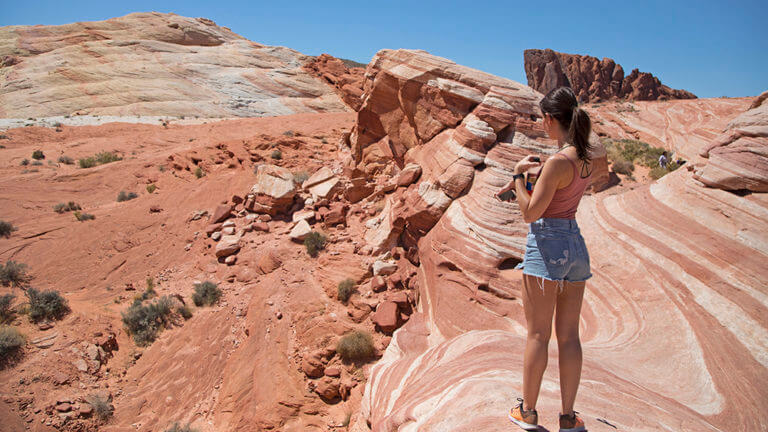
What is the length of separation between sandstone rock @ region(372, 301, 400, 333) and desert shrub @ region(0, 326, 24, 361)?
580cm

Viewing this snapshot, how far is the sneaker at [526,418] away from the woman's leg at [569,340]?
0.22 m

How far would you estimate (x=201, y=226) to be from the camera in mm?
10266

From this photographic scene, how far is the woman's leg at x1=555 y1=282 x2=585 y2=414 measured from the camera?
2137 millimetres

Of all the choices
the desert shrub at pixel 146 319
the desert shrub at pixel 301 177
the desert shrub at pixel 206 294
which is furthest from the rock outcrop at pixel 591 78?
the desert shrub at pixel 146 319

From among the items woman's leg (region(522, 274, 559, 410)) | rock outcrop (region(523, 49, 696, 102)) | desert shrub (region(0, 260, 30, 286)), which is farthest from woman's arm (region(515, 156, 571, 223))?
rock outcrop (region(523, 49, 696, 102))

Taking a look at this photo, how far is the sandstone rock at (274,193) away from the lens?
987 centimetres

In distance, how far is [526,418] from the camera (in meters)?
2.33

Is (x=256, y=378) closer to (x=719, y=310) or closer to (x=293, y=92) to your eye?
(x=719, y=310)

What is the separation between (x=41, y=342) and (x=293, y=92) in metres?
29.5

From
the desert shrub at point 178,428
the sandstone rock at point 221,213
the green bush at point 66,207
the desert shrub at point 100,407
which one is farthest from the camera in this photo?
the green bush at point 66,207

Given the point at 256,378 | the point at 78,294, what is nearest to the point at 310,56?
the point at 78,294

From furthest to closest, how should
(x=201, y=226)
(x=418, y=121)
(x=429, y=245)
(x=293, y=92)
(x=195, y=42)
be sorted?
(x=195, y=42) → (x=293, y=92) → (x=201, y=226) → (x=418, y=121) → (x=429, y=245)

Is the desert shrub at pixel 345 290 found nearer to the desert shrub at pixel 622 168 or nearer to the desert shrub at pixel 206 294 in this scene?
the desert shrub at pixel 206 294

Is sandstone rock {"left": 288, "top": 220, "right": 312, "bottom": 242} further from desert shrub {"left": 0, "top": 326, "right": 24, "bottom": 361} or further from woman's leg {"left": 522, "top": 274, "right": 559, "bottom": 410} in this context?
woman's leg {"left": 522, "top": 274, "right": 559, "bottom": 410}
